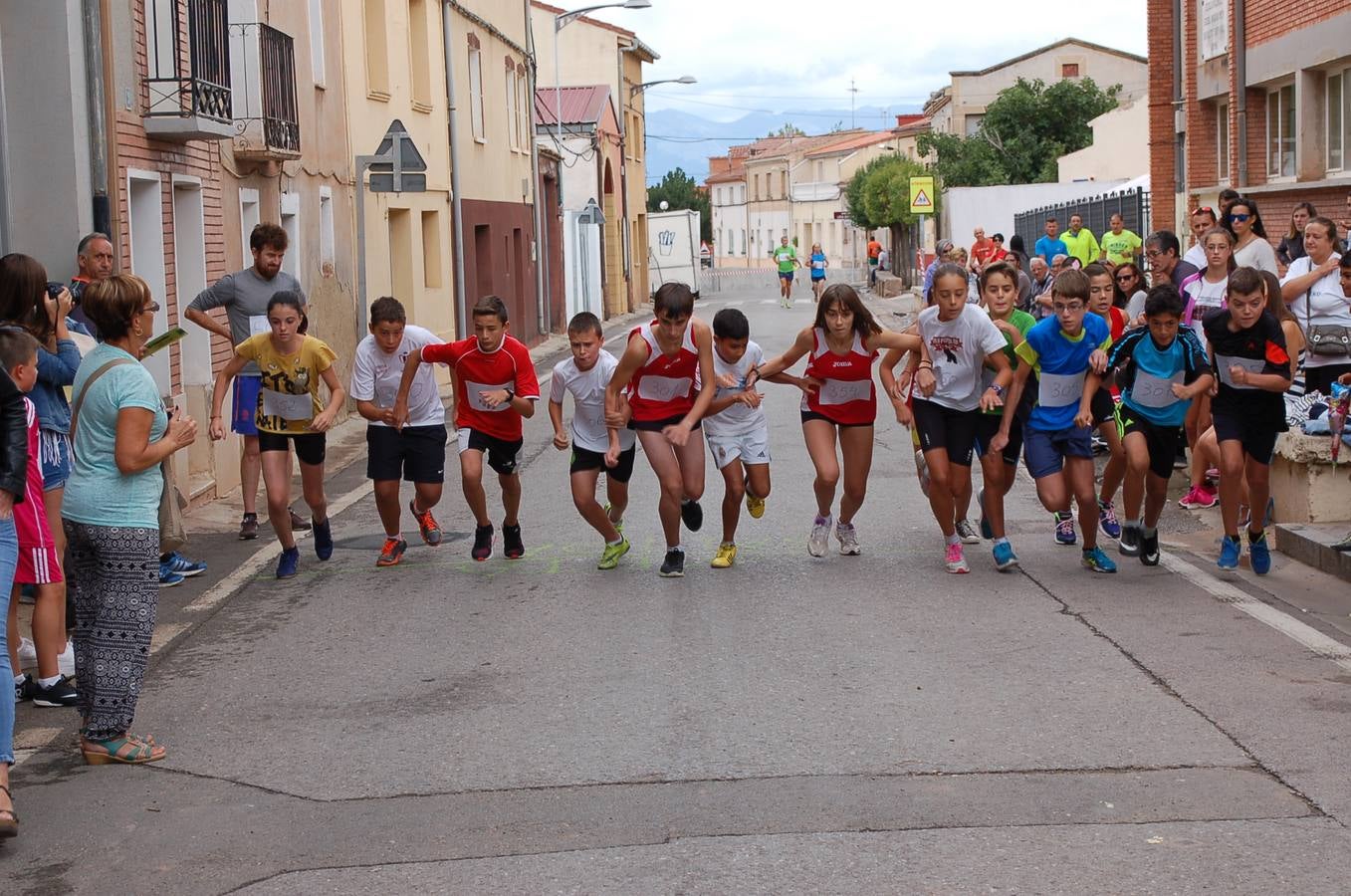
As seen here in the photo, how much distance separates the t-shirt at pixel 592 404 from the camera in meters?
9.55

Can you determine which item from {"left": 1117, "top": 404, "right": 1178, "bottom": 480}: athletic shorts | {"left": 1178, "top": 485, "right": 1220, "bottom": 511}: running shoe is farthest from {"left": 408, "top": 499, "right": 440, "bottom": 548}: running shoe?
{"left": 1178, "top": 485, "right": 1220, "bottom": 511}: running shoe

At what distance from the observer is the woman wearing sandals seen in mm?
6082

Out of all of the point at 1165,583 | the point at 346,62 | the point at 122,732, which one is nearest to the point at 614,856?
the point at 122,732

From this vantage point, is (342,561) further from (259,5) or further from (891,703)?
(259,5)

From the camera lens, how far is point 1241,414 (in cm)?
923

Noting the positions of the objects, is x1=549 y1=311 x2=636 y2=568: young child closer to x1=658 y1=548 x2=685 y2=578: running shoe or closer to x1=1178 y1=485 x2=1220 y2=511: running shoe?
x1=658 y1=548 x2=685 y2=578: running shoe

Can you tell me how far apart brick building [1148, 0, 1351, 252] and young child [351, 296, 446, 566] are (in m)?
11.7

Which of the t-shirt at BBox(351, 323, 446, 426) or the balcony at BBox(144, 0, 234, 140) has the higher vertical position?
the balcony at BBox(144, 0, 234, 140)

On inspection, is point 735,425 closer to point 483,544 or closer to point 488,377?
point 488,377

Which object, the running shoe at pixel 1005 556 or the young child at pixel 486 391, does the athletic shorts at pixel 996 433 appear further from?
the young child at pixel 486 391

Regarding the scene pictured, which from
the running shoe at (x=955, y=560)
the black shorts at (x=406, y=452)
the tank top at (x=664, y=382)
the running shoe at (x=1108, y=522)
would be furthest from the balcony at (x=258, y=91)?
the running shoe at (x=1108, y=522)

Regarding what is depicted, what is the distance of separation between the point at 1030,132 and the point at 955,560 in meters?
47.5

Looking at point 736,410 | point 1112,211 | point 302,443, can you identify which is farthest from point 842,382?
point 1112,211

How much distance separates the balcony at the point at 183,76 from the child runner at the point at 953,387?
260 inches
